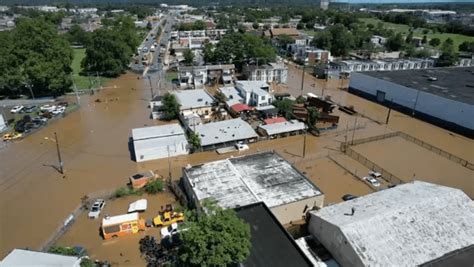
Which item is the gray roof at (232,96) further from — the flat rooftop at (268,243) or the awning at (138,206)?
the flat rooftop at (268,243)

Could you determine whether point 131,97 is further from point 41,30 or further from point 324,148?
point 324,148

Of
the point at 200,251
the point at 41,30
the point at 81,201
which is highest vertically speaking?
the point at 41,30

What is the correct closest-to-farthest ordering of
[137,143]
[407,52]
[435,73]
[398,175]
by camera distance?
[398,175] < [137,143] < [435,73] < [407,52]

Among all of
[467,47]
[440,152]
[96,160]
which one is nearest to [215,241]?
[96,160]

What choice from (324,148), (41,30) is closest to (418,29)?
(324,148)

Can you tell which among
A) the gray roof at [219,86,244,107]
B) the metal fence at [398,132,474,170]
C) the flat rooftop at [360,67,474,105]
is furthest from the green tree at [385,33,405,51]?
the gray roof at [219,86,244,107]

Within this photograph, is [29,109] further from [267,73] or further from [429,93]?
[429,93]
